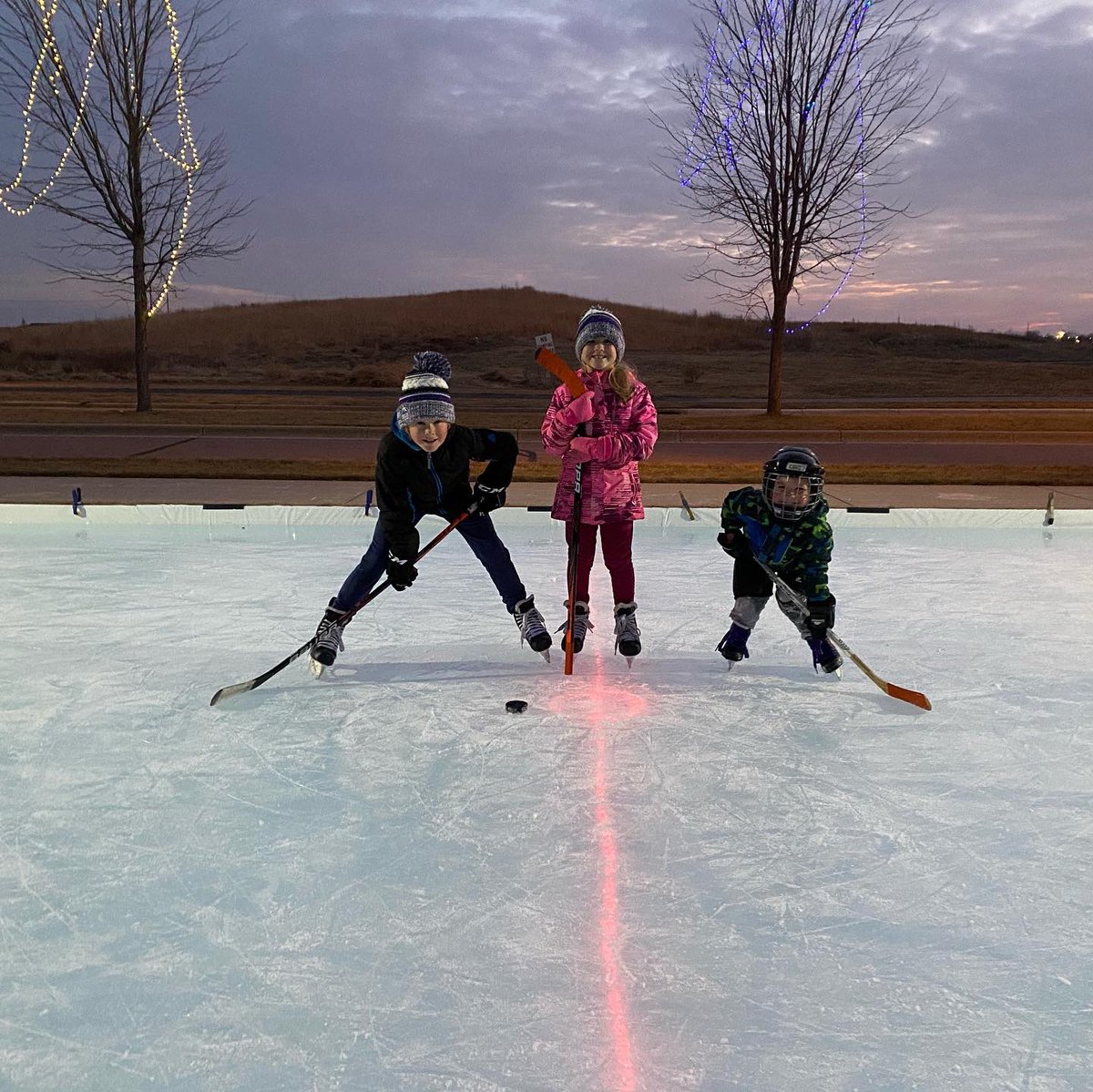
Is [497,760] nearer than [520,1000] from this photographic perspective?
No

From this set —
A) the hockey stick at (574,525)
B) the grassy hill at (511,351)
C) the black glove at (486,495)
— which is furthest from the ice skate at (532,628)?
the grassy hill at (511,351)

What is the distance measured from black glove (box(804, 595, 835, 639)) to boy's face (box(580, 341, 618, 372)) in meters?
1.42

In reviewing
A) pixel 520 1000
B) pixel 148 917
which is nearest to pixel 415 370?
pixel 148 917

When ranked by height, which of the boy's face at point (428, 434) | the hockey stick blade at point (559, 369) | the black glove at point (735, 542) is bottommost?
the black glove at point (735, 542)

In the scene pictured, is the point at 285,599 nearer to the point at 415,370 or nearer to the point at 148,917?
the point at 415,370

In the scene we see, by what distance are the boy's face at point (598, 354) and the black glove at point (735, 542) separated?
3.14 ft

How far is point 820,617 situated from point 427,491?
1.80 metres

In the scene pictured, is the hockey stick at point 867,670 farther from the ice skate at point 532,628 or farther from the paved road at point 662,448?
the paved road at point 662,448

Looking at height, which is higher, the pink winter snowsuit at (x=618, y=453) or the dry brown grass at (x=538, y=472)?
the pink winter snowsuit at (x=618, y=453)

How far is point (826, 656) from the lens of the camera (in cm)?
424

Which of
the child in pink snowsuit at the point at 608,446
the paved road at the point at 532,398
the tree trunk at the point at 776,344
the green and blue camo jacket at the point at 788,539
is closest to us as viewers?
the green and blue camo jacket at the point at 788,539

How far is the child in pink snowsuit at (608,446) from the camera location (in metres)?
4.33

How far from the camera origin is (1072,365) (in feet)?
147

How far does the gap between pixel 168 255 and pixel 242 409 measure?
13.5ft
